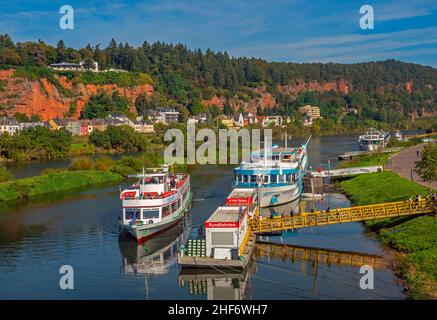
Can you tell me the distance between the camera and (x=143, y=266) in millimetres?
33188

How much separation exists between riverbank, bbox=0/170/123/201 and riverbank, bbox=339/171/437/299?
2881 cm

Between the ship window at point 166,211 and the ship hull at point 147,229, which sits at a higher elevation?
the ship window at point 166,211

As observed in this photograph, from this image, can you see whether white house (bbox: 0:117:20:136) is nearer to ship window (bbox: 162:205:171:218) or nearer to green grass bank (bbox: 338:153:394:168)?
green grass bank (bbox: 338:153:394:168)

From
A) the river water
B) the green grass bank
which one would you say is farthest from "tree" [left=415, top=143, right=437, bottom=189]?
the green grass bank

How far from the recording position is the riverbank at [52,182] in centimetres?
5681

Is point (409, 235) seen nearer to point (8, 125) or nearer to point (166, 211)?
point (166, 211)

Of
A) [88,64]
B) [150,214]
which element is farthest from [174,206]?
[88,64]

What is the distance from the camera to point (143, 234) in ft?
125

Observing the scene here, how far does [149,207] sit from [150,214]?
50 cm

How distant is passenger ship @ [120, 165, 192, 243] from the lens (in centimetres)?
3828

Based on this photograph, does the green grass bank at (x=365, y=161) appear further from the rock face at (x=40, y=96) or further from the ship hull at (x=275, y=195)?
the rock face at (x=40, y=96)

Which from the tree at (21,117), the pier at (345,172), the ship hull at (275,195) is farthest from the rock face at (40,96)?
the ship hull at (275,195)
